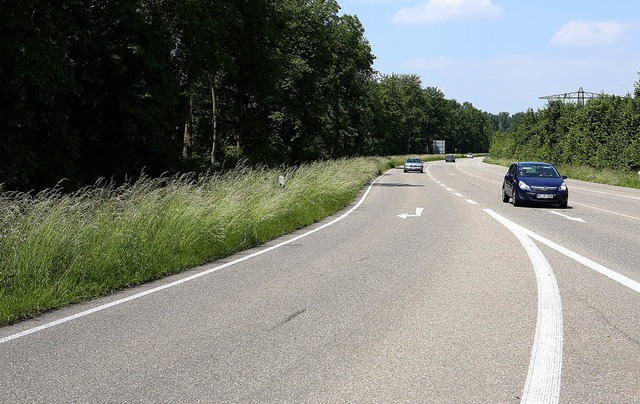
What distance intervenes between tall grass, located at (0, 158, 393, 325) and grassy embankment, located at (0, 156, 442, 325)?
0.01m

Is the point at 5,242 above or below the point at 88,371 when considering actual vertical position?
above

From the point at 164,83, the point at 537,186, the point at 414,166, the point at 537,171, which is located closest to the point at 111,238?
the point at 164,83

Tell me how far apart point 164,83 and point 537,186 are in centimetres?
1390

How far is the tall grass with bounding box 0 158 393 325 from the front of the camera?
6348mm

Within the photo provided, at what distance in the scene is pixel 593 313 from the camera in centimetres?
542

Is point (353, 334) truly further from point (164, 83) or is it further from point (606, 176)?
point (606, 176)

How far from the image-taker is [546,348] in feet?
14.2

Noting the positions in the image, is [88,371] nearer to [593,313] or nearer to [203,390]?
[203,390]

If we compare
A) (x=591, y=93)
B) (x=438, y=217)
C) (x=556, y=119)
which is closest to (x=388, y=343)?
(x=438, y=217)

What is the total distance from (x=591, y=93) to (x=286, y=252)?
80.8m

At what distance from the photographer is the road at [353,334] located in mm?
3584

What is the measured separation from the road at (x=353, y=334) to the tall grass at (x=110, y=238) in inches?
17.0

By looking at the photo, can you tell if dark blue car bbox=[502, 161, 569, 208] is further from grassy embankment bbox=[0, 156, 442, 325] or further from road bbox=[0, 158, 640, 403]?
road bbox=[0, 158, 640, 403]

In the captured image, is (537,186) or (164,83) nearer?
(537,186)
